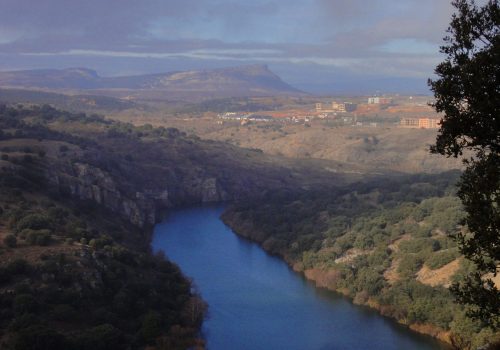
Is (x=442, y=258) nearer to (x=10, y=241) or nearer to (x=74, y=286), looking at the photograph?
(x=74, y=286)

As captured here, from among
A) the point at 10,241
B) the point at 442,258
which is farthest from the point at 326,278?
the point at 10,241

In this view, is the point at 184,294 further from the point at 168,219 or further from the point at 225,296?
the point at 168,219

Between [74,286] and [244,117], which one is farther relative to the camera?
[244,117]

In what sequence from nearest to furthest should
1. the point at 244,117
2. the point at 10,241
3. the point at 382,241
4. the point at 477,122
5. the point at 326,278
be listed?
1. the point at 477,122
2. the point at 10,241
3. the point at 326,278
4. the point at 382,241
5. the point at 244,117

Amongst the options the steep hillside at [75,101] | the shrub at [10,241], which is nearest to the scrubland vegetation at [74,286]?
the shrub at [10,241]

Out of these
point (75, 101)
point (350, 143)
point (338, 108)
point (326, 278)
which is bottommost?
point (326, 278)

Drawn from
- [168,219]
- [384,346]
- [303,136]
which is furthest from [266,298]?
[303,136]

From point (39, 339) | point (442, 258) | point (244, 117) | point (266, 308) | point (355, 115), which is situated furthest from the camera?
point (244, 117)
